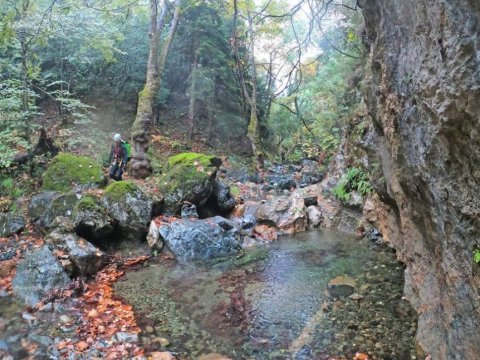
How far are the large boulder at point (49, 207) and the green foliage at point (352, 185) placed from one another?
7810 millimetres

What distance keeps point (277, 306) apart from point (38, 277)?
4.15 meters

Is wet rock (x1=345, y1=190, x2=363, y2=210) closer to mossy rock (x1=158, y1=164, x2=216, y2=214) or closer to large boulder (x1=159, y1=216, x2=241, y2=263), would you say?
large boulder (x1=159, y1=216, x2=241, y2=263)

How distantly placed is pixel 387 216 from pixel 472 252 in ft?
16.2

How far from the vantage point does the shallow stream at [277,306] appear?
4844 millimetres

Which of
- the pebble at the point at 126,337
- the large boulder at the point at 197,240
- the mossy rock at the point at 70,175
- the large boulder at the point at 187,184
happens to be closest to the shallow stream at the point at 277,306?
the pebble at the point at 126,337

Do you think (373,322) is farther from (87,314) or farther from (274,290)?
(87,314)

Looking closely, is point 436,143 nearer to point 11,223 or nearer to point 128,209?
point 128,209

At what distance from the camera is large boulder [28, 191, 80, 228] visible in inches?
348

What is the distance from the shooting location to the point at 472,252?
9.86 ft

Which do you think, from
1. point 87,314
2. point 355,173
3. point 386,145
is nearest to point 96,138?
A: point 355,173

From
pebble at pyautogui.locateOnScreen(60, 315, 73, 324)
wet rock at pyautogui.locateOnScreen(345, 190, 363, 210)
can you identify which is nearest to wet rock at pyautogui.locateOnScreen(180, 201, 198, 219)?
Result: wet rock at pyautogui.locateOnScreen(345, 190, 363, 210)

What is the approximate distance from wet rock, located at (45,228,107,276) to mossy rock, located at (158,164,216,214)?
2.79 metres

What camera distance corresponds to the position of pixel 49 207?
8.99 m

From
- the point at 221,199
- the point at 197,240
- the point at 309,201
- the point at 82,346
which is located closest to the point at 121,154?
the point at 221,199
